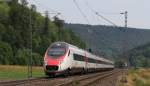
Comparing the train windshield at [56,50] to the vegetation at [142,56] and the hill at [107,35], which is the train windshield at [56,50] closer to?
the hill at [107,35]

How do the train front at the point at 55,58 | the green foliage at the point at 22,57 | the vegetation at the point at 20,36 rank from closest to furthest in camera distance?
the train front at the point at 55,58
the green foliage at the point at 22,57
the vegetation at the point at 20,36

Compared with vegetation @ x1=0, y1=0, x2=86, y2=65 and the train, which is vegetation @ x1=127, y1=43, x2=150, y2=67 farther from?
the train

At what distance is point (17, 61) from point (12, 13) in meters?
33.1

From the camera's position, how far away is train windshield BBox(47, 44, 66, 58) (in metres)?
54.4

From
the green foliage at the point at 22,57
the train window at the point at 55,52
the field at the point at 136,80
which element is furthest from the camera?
the green foliage at the point at 22,57

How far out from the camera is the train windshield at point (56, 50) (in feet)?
178

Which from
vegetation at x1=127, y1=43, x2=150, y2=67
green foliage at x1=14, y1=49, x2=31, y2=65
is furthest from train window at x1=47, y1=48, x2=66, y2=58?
vegetation at x1=127, y1=43, x2=150, y2=67

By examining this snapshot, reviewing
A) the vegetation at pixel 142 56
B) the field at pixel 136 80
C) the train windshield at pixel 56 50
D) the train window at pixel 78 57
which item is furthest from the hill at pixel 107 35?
the train windshield at pixel 56 50

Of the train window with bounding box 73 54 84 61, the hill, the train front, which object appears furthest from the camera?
the hill

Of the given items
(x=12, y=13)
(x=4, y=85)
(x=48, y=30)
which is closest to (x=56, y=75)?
(x=4, y=85)

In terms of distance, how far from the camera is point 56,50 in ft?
180

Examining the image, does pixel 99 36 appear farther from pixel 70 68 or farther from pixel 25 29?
pixel 70 68

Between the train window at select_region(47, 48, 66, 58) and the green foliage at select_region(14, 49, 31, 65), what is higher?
the green foliage at select_region(14, 49, 31, 65)

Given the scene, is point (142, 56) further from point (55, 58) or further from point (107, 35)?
point (55, 58)
